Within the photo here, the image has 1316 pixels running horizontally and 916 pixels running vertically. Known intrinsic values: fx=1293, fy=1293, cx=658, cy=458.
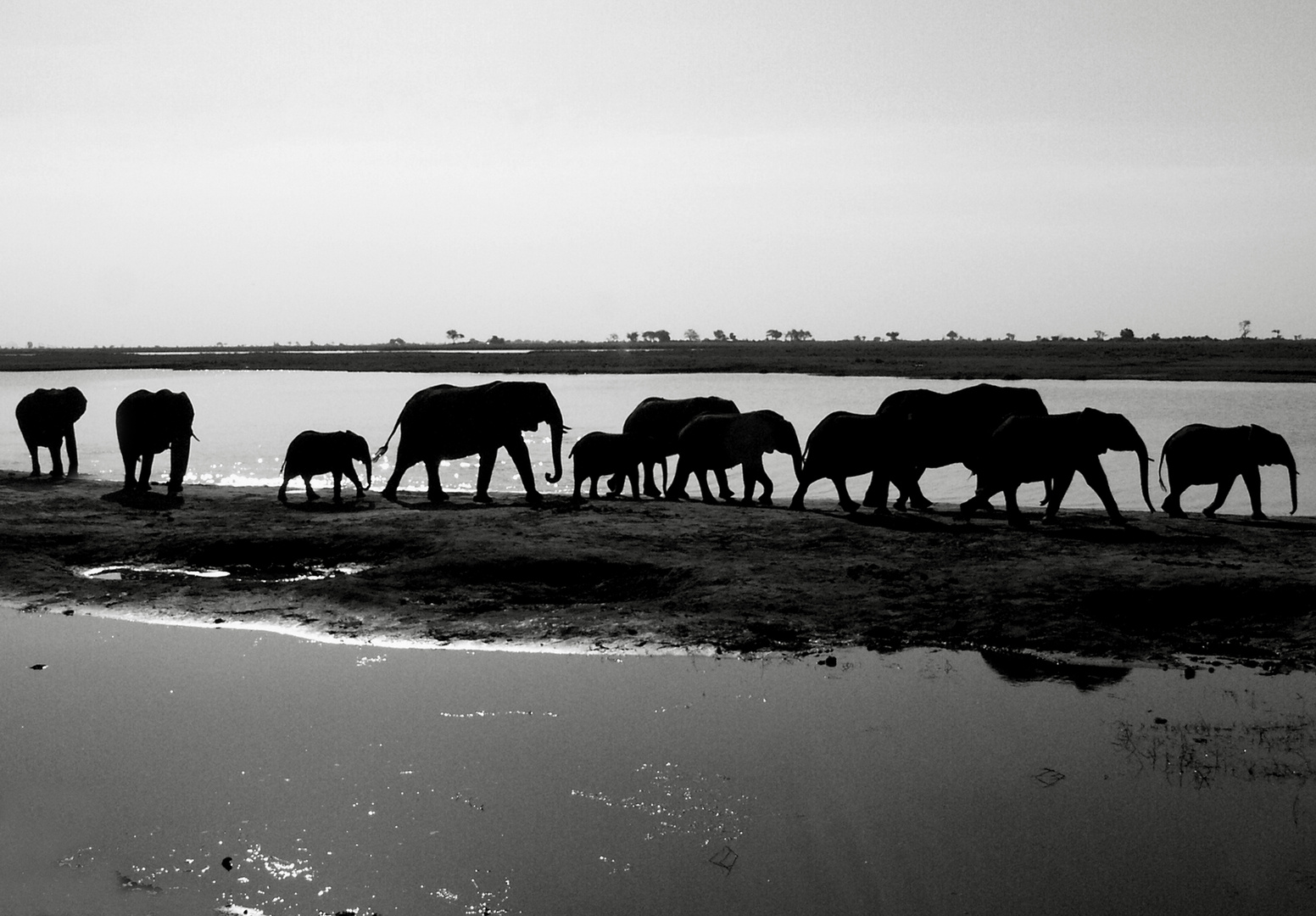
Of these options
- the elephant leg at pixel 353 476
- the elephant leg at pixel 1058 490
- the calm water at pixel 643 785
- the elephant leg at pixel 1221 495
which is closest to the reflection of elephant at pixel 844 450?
the elephant leg at pixel 1058 490

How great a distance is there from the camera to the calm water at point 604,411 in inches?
825

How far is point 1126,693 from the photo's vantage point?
27.3 feet

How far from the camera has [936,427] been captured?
17328mm

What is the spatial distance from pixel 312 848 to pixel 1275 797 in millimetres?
4795

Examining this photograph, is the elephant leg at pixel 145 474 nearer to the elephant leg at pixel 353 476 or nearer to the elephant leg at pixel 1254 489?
the elephant leg at pixel 353 476

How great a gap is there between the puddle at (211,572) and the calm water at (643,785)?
111 inches

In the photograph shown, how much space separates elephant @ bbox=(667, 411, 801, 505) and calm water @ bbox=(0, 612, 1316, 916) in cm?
858

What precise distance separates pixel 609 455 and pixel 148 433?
21.2ft

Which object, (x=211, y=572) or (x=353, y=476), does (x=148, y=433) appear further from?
(x=211, y=572)

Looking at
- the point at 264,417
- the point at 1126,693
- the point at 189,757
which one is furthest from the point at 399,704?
the point at 264,417

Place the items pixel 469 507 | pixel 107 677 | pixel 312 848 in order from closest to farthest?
pixel 312 848, pixel 107 677, pixel 469 507

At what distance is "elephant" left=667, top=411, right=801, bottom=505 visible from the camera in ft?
58.2

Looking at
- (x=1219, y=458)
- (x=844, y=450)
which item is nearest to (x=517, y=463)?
(x=844, y=450)

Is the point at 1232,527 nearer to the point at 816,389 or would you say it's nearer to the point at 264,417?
the point at 264,417
